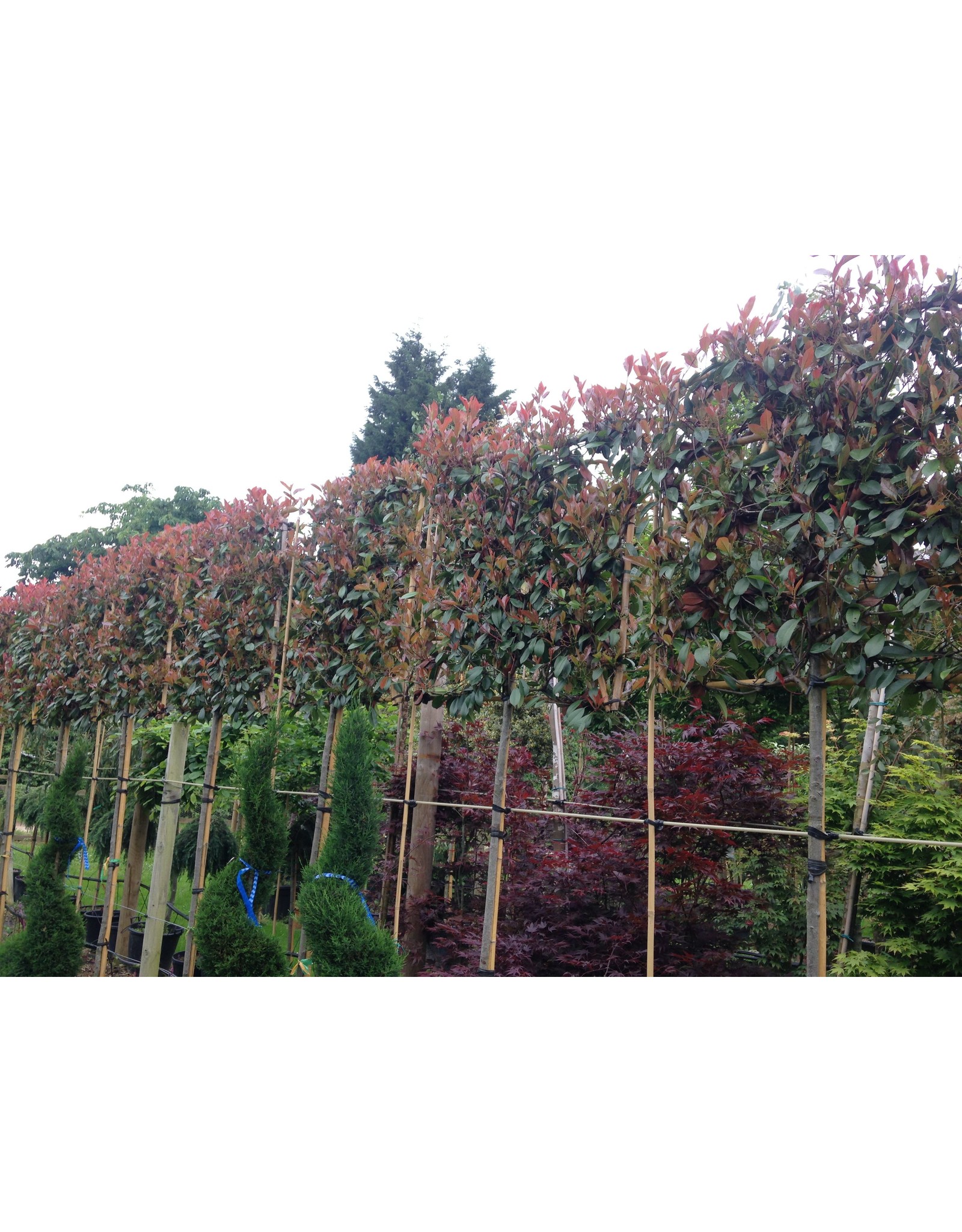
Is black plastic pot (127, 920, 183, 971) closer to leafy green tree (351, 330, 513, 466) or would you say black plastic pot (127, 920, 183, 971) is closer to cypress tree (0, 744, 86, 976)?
cypress tree (0, 744, 86, 976)

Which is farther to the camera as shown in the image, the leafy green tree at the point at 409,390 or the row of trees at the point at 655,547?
the leafy green tree at the point at 409,390

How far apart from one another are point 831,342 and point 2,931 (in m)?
8.20

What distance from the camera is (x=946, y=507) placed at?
2.79 metres

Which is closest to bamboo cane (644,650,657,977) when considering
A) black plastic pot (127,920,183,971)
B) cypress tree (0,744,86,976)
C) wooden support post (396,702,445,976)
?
wooden support post (396,702,445,976)

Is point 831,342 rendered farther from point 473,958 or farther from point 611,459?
point 473,958

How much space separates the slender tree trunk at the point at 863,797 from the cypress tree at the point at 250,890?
3.20m

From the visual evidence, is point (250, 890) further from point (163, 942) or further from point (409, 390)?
point (409, 390)

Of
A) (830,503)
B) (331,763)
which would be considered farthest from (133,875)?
(830,503)

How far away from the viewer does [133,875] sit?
8.07m

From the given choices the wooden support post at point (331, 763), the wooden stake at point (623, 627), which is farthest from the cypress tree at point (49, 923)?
the wooden stake at point (623, 627)

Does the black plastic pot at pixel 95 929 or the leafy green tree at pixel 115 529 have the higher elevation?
the leafy green tree at pixel 115 529

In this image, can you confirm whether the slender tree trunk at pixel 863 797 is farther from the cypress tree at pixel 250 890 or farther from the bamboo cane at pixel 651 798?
the cypress tree at pixel 250 890

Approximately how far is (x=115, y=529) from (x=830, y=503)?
2092 cm

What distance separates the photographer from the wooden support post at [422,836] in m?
5.93
